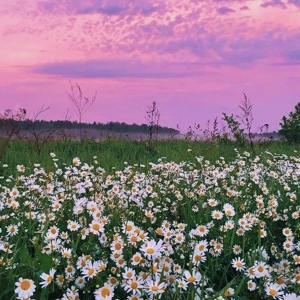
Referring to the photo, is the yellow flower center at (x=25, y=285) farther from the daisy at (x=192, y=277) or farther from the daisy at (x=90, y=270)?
the daisy at (x=192, y=277)

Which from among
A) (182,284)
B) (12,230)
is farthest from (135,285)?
(12,230)

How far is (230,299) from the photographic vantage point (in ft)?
10.6

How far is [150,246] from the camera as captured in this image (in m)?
3.05

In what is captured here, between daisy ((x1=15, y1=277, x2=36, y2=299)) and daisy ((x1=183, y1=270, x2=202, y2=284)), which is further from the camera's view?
daisy ((x1=183, y1=270, x2=202, y2=284))

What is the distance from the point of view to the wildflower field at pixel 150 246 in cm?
311

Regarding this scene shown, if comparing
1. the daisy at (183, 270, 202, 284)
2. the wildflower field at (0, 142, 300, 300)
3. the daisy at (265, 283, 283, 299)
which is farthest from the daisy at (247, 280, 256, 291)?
the daisy at (183, 270, 202, 284)

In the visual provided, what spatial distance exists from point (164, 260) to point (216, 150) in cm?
901

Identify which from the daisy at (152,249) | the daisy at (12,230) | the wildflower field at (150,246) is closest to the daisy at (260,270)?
the wildflower field at (150,246)

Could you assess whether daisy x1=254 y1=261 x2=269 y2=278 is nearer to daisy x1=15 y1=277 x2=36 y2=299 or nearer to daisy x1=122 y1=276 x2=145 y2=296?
daisy x1=122 y1=276 x2=145 y2=296

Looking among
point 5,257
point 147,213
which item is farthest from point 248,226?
point 5,257

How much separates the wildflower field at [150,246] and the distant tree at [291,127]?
36.4 feet

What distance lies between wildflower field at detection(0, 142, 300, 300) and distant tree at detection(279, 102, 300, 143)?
437 inches

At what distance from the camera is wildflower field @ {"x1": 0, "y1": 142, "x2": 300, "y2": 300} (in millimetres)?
3113

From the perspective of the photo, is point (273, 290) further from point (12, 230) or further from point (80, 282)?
point (12, 230)
